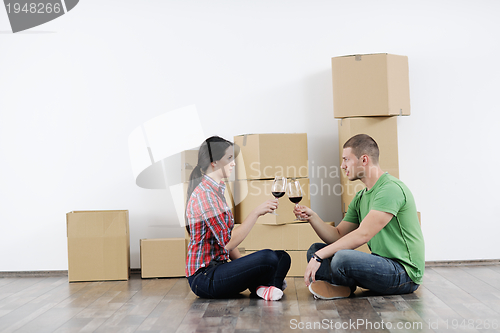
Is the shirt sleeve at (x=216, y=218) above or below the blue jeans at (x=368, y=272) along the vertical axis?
above

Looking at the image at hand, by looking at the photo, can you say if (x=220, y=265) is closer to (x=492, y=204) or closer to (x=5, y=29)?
(x=492, y=204)

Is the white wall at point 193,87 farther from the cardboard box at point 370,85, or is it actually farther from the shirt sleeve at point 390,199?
the shirt sleeve at point 390,199

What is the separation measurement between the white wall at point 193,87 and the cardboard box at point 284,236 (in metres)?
0.42

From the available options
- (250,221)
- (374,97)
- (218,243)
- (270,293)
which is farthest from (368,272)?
(374,97)

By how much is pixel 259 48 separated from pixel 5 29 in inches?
76.4

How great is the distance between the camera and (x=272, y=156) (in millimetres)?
2904

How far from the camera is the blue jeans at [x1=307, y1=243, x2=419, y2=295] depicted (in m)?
2.13

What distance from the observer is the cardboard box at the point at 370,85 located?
2.88 meters

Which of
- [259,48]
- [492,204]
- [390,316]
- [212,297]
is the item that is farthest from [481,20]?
[212,297]

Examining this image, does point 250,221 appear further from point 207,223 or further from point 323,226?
point 323,226

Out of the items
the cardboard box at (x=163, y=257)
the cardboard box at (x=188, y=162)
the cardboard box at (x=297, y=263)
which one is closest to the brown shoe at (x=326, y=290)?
the cardboard box at (x=297, y=263)

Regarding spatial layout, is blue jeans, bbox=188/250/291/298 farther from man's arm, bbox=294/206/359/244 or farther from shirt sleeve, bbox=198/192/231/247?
man's arm, bbox=294/206/359/244

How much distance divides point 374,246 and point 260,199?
868 mm

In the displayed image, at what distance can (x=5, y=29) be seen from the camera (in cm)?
339
